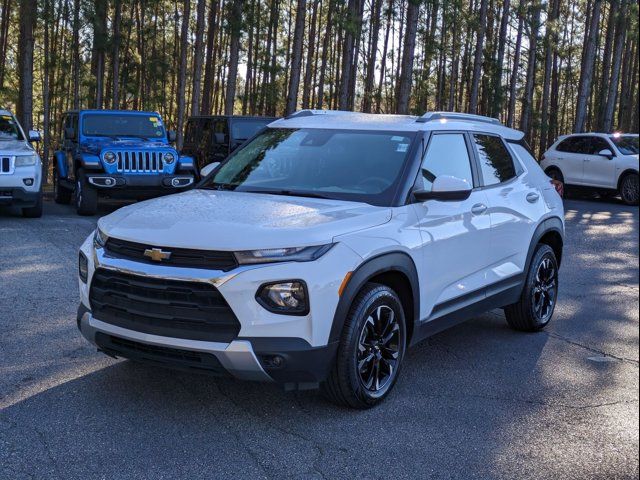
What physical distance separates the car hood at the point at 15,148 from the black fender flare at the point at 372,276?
9.43 metres

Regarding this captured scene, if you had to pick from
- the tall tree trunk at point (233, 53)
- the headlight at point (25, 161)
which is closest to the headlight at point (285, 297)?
the headlight at point (25, 161)

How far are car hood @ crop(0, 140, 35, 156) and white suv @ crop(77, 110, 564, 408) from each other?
25.0 ft

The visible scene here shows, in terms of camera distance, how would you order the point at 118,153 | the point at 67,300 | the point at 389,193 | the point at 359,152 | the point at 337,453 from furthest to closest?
the point at 118,153 < the point at 67,300 < the point at 359,152 < the point at 389,193 < the point at 337,453

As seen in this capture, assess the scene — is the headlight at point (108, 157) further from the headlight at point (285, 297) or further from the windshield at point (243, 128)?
the headlight at point (285, 297)

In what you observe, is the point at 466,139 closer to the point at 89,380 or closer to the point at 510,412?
the point at 510,412

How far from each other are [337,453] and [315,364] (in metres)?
0.48

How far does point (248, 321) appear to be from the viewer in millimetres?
3893

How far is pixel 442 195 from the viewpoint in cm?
476

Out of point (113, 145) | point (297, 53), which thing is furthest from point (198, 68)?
point (113, 145)

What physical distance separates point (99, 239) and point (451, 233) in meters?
2.34

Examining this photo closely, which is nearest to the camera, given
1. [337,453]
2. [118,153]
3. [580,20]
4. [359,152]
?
[337,453]

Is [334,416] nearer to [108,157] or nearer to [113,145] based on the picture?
[108,157]

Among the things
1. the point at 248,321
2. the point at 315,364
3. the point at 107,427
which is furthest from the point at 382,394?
the point at 107,427

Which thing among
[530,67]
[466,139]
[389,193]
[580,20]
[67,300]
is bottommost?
[67,300]
